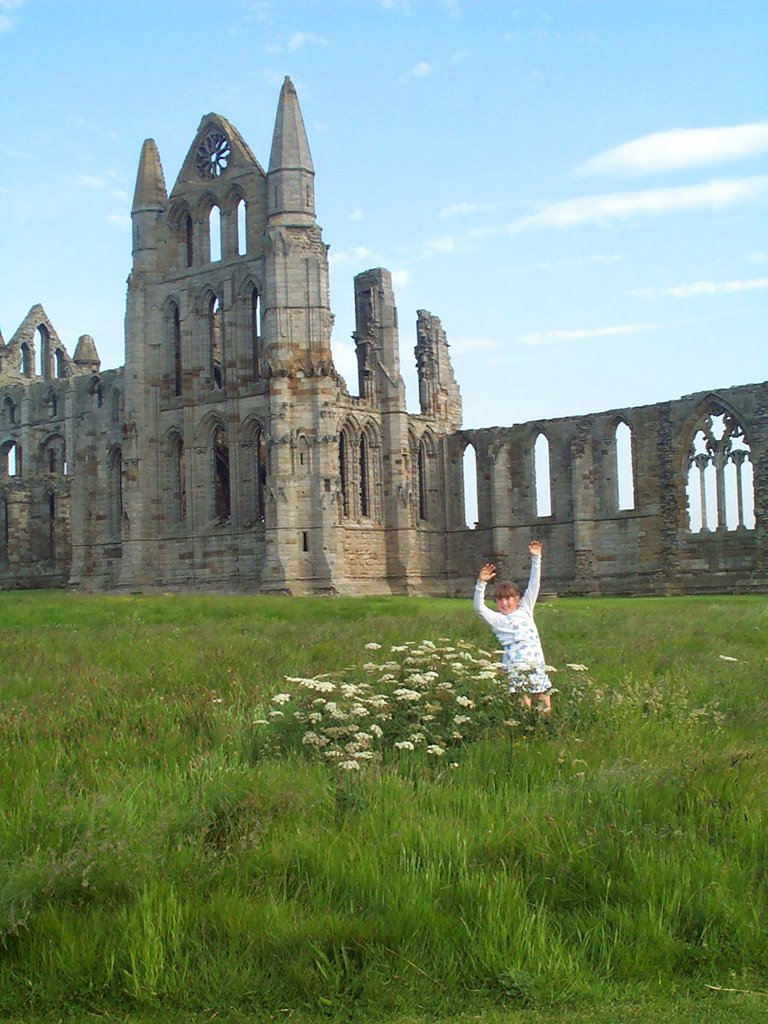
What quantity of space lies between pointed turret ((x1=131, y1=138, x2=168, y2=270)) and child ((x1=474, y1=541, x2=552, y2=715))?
131 ft

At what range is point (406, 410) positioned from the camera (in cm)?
4916

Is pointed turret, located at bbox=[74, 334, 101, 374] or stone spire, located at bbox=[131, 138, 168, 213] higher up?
stone spire, located at bbox=[131, 138, 168, 213]

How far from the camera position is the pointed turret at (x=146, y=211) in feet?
165

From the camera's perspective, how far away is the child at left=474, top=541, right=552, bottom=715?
11789 millimetres

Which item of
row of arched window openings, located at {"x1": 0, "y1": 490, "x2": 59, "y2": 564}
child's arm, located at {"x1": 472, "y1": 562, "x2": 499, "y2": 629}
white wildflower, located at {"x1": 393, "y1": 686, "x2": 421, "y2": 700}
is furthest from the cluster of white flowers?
row of arched window openings, located at {"x1": 0, "y1": 490, "x2": 59, "y2": 564}

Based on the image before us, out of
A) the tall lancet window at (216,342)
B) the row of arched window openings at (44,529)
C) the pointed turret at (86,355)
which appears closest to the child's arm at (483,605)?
the tall lancet window at (216,342)

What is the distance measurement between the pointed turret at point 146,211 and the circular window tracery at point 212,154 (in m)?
2.00

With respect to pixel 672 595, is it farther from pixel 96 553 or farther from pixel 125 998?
pixel 125 998

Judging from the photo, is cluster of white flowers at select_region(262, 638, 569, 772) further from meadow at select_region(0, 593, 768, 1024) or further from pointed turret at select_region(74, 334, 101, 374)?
pointed turret at select_region(74, 334, 101, 374)

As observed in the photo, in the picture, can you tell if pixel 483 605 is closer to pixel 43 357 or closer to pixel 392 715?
pixel 392 715

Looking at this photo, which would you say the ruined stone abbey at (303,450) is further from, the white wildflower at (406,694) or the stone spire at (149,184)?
the white wildflower at (406,694)

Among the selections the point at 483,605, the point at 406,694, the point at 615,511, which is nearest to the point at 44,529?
the point at 615,511

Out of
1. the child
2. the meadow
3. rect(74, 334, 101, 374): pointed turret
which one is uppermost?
rect(74, 334, 101, 374): pointed turret

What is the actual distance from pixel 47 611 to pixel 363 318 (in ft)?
81.7
